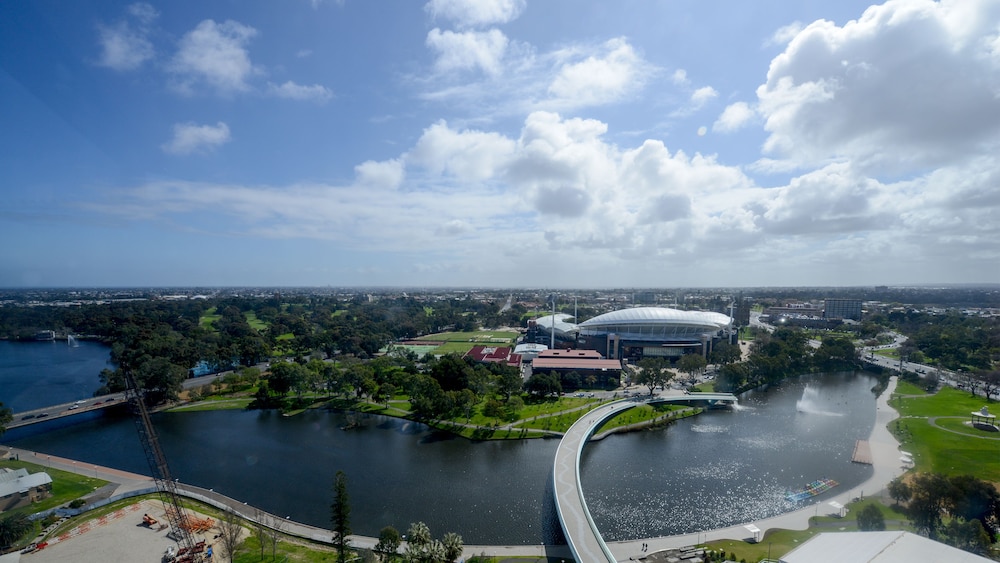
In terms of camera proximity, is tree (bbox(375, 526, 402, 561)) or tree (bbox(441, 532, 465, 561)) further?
tree (bbox(375, 526, 402, 561))

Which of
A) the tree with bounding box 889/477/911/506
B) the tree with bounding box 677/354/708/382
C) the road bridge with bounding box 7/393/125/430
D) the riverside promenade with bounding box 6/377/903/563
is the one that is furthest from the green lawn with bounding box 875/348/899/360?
the road bridge with bounding box 7/393/125/430

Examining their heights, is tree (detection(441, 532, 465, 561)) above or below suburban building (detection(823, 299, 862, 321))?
below

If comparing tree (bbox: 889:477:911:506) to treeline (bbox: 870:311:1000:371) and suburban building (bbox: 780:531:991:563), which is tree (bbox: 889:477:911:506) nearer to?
suburban building (bbox: 780:531:991:563)

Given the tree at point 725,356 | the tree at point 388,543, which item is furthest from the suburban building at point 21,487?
the tree at point 725,356

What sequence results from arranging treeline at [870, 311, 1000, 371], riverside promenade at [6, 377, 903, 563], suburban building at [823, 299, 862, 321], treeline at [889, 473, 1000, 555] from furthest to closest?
1. suburban building at [823, 299, 862, 321]
2. treeline at [870, 311, 1000, 371]
3. treeline at [889, 473, 1000, 555]
4. riverside promenade at [6, 377, 903, 563]

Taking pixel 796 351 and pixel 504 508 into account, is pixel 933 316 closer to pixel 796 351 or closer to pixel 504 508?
pixel 796 351

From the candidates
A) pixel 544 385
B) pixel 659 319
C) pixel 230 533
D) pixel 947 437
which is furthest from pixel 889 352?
pixel 230 533

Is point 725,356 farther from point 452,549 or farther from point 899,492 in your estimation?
point 452,549
